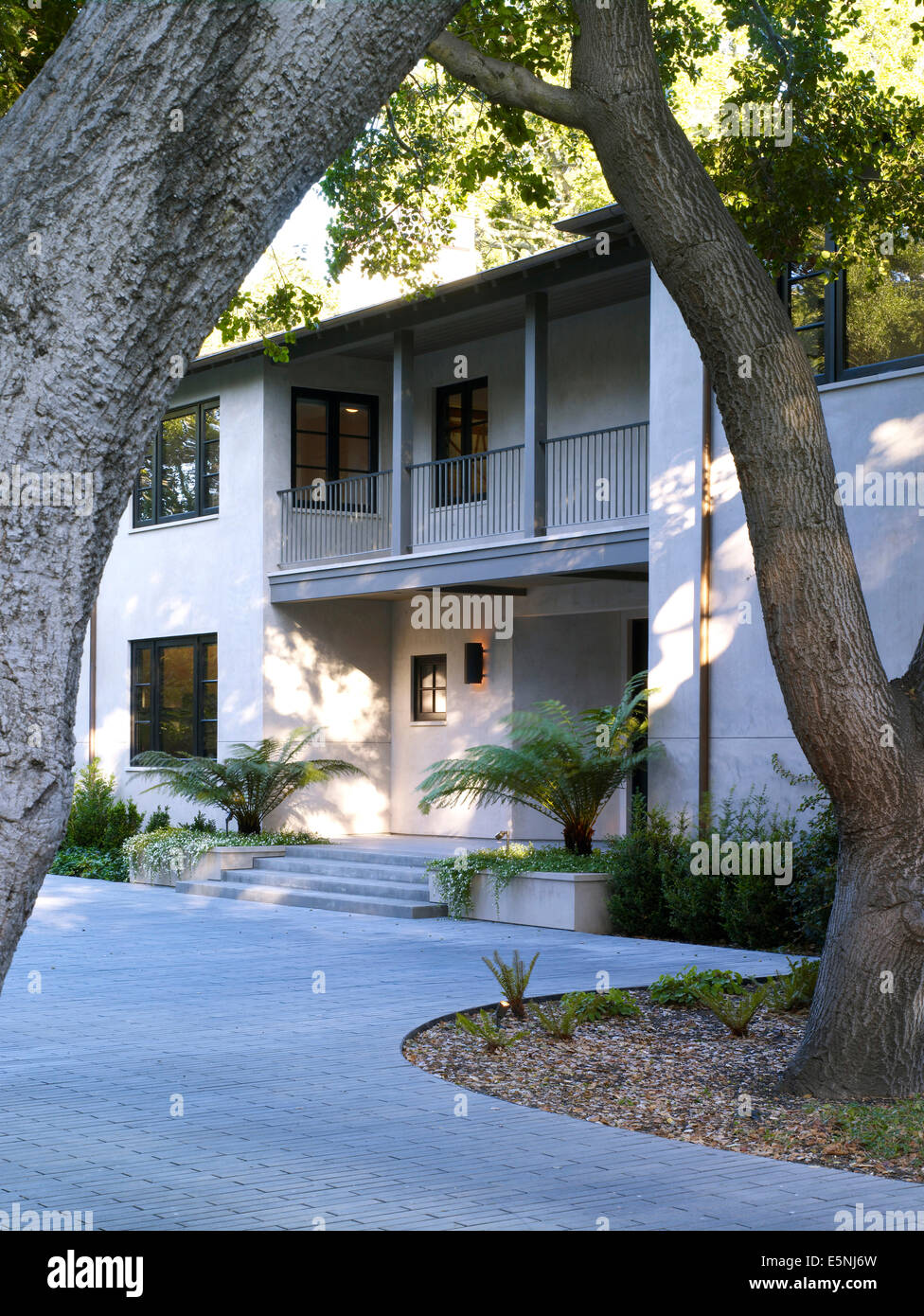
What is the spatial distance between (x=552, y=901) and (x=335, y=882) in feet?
11.4

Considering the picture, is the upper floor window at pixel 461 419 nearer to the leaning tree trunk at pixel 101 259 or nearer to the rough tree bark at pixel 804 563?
the rough tree bark at pixel 804 563

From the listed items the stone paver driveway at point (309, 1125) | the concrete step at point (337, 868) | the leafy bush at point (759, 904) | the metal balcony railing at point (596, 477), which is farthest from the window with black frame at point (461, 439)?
the stone paver driveway at point (309, 1125)

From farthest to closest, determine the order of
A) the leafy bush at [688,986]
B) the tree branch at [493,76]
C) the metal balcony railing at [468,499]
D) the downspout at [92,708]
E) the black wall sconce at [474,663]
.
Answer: the downspout at [92,708] → the black wall sconce at [474,663] → the metal balcony railing at [468,499] → the leafy bush at [688,986] → the tree branch at [493,76]

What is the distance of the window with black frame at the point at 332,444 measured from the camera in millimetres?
21312

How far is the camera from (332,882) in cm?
1686

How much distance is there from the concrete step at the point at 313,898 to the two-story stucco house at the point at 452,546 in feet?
8.80

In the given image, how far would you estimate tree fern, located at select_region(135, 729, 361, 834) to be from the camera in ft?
63.3

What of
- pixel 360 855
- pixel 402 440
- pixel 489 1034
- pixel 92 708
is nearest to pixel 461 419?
pixel 402 440

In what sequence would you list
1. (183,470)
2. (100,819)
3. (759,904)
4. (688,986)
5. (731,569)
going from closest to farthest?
(688,986)
(759,904)
(731,569)
(100,819)
(183,470)

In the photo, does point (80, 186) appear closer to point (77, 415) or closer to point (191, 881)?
point (77, 415)

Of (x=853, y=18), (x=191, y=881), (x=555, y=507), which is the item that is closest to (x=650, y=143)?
(x=853, y=18)

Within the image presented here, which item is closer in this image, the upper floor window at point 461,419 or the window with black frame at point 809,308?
the window with black frame at point 809,308

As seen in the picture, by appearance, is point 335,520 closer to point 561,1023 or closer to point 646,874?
point 646,874

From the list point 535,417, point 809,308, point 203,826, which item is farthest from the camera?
point 203,826
